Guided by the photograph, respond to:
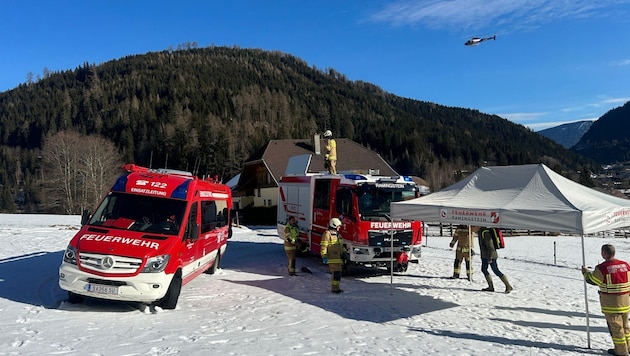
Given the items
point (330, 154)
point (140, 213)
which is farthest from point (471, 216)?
point (330, 154)

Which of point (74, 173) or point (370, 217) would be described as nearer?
point (370, 217)

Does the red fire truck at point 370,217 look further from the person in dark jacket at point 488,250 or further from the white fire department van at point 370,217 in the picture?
the person in dark jacket at point 488,250

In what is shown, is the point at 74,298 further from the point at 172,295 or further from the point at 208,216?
the point at 208,216

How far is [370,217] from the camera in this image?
12.5 metres

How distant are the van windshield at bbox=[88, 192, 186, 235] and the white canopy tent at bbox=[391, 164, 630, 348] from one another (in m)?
4.91

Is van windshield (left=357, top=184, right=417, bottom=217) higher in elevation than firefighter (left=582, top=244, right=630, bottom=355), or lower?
higher

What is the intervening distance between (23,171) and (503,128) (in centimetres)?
16999

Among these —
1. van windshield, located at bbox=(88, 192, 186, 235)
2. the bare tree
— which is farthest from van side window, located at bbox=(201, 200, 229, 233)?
the bare tree

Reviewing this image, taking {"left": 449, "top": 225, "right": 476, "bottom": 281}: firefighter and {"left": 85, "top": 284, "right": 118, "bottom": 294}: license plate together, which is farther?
{"left": 449, "top": 225, "right": 476, "bottom": 281}: firefighter

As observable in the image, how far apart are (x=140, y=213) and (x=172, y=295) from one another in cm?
182

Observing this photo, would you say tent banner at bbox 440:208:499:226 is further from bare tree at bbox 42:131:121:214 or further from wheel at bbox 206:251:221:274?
bare tree at bbox 42:131:121:214

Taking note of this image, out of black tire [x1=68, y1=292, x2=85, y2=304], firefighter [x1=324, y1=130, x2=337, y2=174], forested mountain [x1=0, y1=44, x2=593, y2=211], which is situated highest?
forested mountain [x1=0, y1=44, x2=593, y2=211]

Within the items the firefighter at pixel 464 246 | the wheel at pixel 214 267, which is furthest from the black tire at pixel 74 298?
the firefighter at pixel 464 246

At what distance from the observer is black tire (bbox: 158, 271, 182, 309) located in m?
8.45
